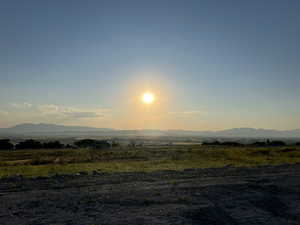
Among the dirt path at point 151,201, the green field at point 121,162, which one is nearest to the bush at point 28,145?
the green field at point 121,162

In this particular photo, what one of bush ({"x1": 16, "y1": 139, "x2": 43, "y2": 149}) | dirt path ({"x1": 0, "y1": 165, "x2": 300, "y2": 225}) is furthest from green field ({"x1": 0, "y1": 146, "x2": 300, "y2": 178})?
bush ({"x1": 16, "y1": 139, "x2": 43, "y2": 149})

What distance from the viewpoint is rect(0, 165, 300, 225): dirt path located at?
26.6 feet

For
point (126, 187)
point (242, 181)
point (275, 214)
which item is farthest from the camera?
point (242, 181)

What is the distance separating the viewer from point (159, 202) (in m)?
9.70

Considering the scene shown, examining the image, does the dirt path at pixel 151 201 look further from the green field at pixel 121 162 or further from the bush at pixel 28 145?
the bush at pixel 28 145

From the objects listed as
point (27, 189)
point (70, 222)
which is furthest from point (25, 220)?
point (27, 189)

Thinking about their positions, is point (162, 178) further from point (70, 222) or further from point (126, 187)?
point (70, 222)

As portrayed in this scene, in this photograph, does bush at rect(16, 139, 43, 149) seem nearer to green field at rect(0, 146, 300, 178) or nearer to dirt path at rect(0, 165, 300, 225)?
green field at rect(0, 146, 300, 178)

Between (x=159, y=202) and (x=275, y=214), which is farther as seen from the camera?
(x=159, y=202)

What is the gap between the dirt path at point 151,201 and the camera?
8109 millimetres

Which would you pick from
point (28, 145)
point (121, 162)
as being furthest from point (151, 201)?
point (28, 145)

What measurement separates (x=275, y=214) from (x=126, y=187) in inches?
236

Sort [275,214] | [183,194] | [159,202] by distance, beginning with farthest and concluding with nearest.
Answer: [183,194] → [159,202] → [275,214]

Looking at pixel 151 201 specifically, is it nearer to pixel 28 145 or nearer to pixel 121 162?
pixel 121 162
